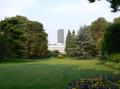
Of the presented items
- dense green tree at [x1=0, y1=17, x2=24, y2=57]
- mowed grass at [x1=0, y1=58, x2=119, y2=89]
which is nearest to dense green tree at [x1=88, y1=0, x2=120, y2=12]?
mowed grass at [x1=0, y1=58, x2=119, y2=89]

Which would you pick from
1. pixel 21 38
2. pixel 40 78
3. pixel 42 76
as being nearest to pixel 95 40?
pixel 21 38

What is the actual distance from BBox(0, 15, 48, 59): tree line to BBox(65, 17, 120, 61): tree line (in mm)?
7013

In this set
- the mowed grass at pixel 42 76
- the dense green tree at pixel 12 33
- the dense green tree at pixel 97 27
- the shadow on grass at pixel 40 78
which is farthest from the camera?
the dense green tree at pixel 97 27

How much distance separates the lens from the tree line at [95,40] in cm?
4847

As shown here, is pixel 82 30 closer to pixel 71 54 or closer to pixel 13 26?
pixel 71 54

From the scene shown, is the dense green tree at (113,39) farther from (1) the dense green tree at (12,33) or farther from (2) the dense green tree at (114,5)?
(2) the dense green tree at (114,5)

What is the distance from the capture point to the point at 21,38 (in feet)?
197

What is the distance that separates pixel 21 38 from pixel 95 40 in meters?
25.8

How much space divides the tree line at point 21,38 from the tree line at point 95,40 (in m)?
7.01

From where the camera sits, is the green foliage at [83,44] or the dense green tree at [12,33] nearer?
the dense green tree at [12,33]

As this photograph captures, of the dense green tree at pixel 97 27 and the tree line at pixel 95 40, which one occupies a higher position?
the dense green tree at pixel 97 27

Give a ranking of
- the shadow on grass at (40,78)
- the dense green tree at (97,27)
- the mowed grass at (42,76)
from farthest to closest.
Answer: the dense green tree at (97,27) < the mowed grass at (42,76) < the shadow on grass at (40,78)

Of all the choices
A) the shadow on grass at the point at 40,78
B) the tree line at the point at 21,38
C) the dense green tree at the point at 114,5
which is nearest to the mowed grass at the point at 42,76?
the shadow on grass at the point at 40,78

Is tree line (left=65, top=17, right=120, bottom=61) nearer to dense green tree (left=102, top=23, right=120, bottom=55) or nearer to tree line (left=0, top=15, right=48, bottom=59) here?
dense green tree (left=102, top=23, right=120, bottom=55)
